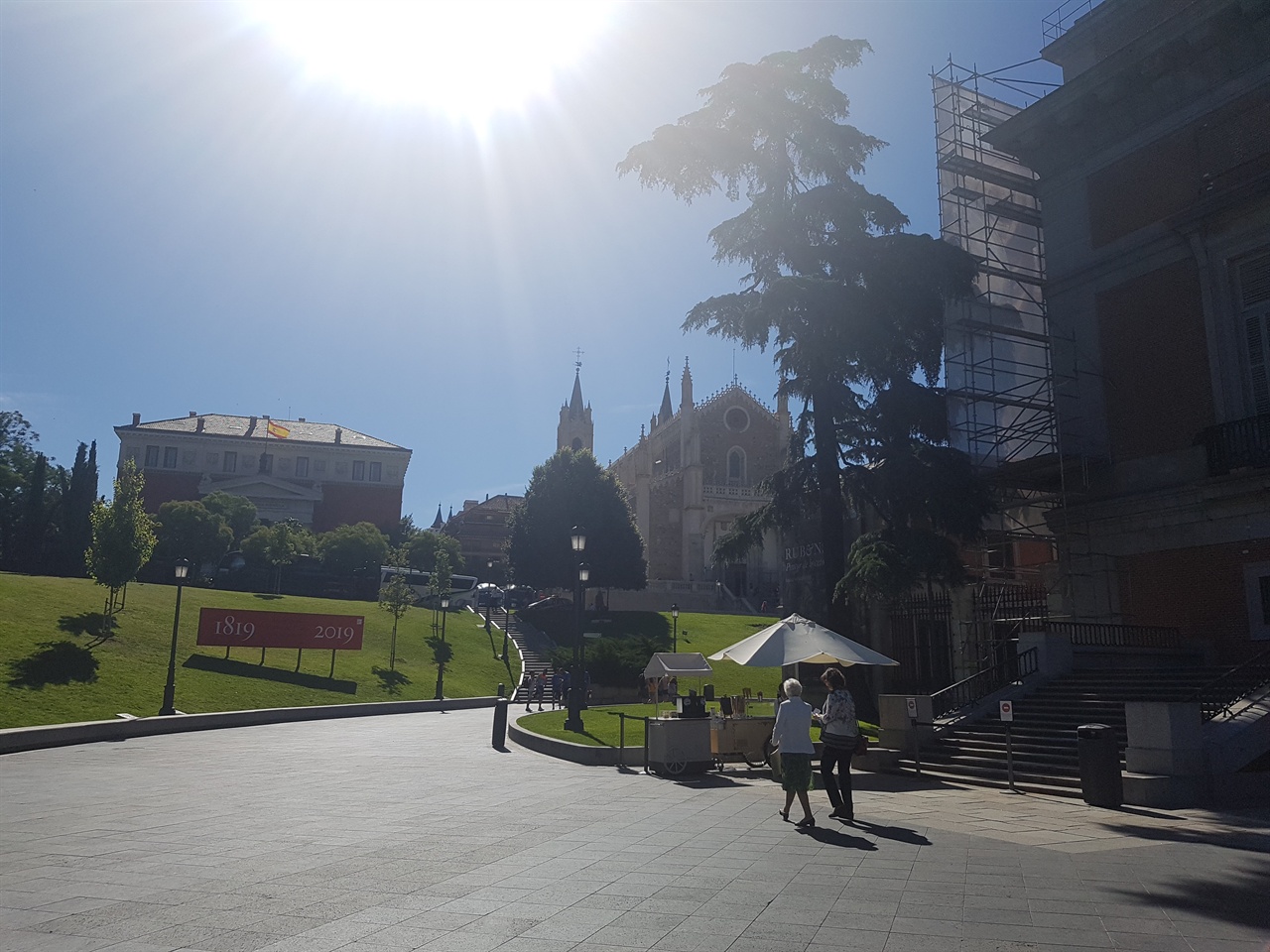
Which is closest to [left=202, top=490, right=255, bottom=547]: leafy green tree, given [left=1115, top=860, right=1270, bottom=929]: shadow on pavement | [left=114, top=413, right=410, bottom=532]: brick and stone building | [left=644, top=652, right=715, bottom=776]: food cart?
[left=114, top=413, right=410, bottom=532]: brick and stone building

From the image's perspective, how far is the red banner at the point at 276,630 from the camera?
3017 cm

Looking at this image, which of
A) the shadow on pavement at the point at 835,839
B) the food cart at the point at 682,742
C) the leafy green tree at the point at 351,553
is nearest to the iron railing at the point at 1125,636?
the food cart at the point at 682,742

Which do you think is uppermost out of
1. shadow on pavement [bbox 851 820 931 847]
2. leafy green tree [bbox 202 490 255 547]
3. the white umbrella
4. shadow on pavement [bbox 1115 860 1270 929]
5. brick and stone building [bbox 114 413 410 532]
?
brick and stone building [bbox 114 413 410 532]

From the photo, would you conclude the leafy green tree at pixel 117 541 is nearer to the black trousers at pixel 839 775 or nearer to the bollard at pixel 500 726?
the bollard at pixel 500 726

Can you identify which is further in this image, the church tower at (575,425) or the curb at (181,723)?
the church tower at (575,425)

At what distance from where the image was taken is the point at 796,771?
30.0ft

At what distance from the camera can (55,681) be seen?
22.9 m

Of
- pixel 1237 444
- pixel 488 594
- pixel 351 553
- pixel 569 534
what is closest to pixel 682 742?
pixel 1237 444

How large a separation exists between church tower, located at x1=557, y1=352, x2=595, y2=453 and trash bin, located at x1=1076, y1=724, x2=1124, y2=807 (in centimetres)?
8602

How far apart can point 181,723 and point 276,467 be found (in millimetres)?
63242

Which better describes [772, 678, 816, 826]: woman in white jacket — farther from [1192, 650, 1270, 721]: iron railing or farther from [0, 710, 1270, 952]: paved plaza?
[1192, 650, 1270, 721]: iron railing

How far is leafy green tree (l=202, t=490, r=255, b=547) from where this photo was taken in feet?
197

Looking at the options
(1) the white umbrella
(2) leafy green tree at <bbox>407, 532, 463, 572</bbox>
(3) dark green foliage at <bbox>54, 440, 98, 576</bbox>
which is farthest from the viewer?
(2) leafy green tree at <bbox>407, 532, 463, 572</bbox>

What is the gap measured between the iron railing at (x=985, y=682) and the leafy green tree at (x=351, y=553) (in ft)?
144
